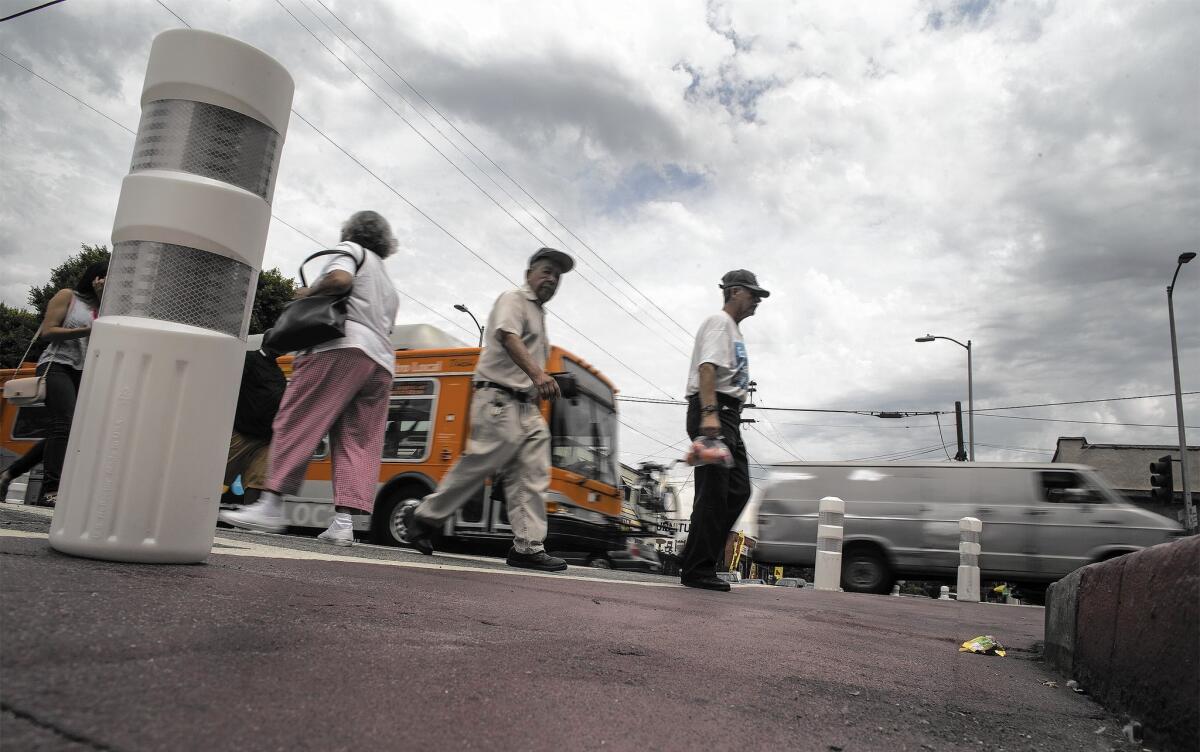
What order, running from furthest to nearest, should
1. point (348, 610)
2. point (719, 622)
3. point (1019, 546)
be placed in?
point (1019, 546) < point (719, 622) < point (348, 610)

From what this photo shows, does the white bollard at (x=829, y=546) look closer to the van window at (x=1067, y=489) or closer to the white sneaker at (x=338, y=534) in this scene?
the van window at (x=1067, y=489)

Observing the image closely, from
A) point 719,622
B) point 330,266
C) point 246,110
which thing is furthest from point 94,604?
point 330,266

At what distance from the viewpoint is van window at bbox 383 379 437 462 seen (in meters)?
10.8

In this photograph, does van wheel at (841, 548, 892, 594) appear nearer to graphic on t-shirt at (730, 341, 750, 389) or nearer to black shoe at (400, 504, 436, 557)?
graphic on t-shirt at (730, 341, 750, 389)

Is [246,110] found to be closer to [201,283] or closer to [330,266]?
[201,283]

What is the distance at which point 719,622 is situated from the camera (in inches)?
118

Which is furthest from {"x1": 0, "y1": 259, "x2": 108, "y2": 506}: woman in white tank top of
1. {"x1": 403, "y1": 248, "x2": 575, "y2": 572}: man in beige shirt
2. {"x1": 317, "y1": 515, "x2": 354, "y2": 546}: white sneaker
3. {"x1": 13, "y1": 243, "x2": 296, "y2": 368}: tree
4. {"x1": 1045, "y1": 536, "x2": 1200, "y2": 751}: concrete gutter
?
{"x1": 13, "y1": 243, "x2": 296, "y2": 368}: tree

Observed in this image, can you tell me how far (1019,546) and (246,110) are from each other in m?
11.8

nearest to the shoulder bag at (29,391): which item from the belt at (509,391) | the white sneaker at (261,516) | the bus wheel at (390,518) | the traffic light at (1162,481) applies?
the white sneaker at (261,516)

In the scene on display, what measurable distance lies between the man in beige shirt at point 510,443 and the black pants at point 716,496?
863mm

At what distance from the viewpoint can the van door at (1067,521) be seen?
36.6 feet

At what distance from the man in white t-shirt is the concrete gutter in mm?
2594

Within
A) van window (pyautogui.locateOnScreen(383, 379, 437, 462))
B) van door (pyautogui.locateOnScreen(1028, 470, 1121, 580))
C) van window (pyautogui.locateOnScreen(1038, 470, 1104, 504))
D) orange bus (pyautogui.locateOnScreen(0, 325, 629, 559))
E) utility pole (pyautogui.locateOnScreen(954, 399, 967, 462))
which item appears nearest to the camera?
orange bus (pyautogui.locateOnScreen(0, 325, 629, 559))

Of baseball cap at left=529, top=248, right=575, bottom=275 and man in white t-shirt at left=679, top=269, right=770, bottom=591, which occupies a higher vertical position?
baseball cap at left=529, top=248, right=575, bottom=275
